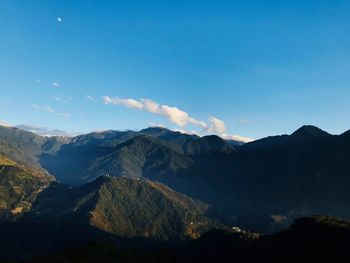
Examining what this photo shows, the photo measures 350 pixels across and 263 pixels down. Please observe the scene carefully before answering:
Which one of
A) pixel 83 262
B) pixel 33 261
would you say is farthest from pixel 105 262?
pixel 33 261

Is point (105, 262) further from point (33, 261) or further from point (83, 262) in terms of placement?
point (33, 261)

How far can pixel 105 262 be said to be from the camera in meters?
198

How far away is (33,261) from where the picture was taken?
18775cm

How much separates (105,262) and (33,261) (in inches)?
1141

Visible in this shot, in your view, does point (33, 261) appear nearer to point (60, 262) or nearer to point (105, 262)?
point (60, 262)

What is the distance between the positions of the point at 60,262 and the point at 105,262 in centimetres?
1973

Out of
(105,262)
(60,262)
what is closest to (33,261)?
(60,262)

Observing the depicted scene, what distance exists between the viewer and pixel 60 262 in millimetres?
187375
